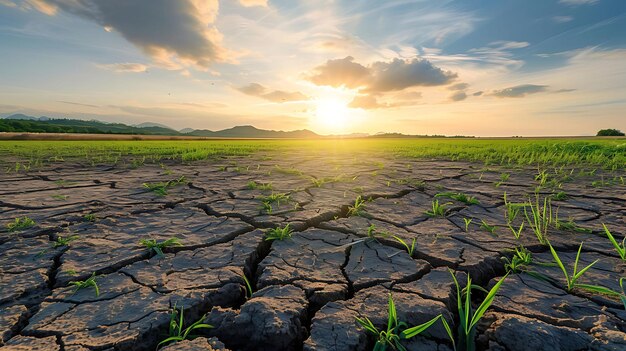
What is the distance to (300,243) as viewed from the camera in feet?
6.04

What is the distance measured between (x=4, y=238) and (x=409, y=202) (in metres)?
2.85

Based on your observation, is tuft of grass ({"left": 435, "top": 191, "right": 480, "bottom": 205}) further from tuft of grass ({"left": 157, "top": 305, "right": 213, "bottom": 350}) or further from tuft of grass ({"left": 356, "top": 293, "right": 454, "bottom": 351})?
tuft of grass ({"left": 157, "top": 305, "right": 213, "bottom": 350})

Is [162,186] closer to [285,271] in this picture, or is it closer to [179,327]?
[285,271]

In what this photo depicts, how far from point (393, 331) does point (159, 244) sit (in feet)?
4.32

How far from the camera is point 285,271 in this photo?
150cm

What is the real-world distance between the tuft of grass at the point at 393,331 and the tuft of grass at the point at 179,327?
0.56 meters

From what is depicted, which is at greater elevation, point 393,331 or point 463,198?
point 463,198

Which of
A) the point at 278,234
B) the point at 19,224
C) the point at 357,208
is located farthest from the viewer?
the point at 357,208

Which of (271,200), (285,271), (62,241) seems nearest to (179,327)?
(285,271)

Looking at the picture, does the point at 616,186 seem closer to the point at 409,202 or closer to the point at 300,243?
the point at 409,202

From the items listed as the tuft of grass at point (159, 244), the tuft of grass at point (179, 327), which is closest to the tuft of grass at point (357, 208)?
the tuft of grass at point (159, 244)

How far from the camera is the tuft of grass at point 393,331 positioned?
3.30ft

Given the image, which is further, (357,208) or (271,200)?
(271,200)

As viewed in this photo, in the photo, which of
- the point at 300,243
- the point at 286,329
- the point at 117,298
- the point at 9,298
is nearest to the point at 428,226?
the point at 300,243
